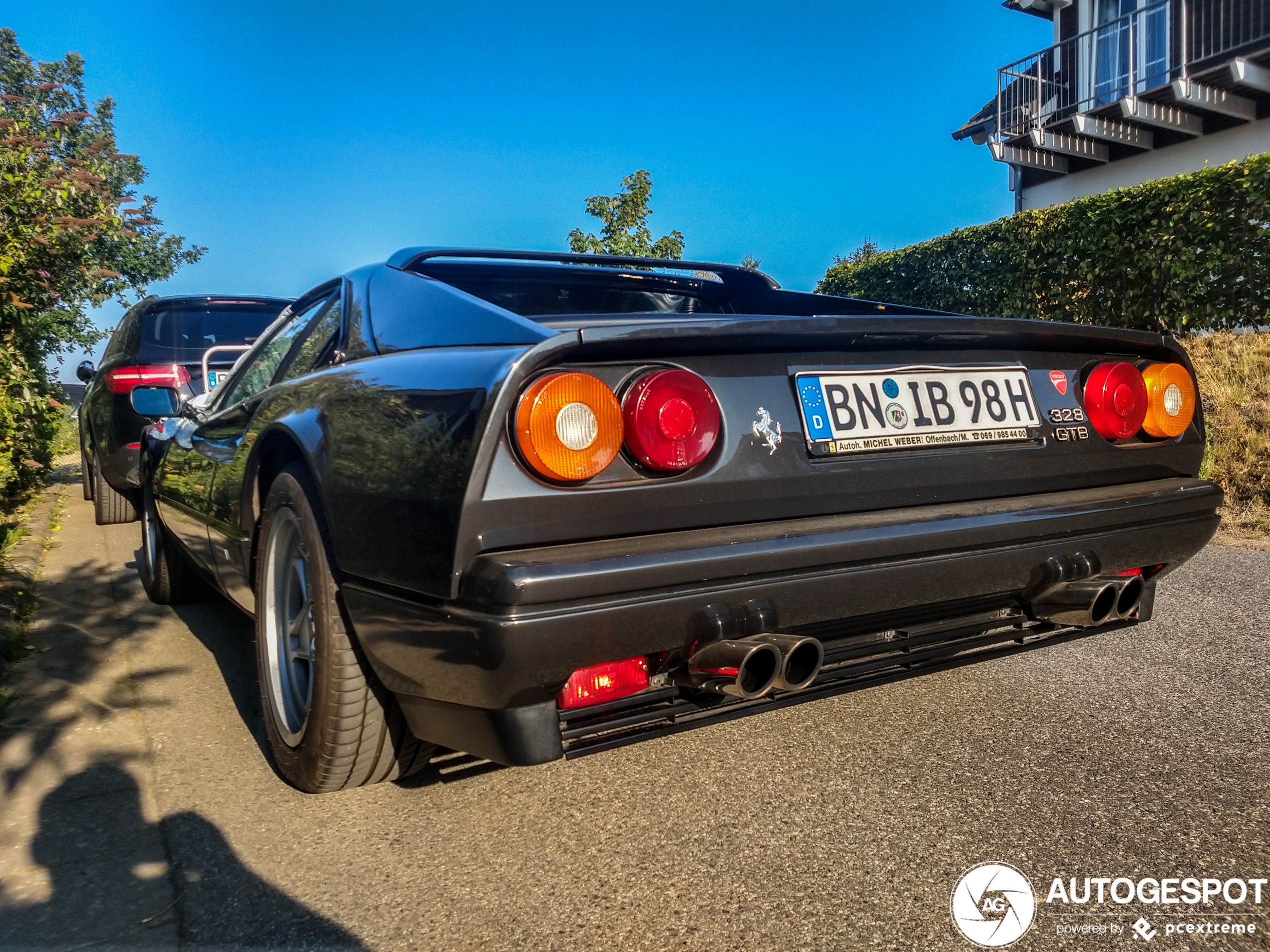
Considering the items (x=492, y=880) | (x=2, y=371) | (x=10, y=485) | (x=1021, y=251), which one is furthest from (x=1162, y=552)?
(x=1021, y=251)

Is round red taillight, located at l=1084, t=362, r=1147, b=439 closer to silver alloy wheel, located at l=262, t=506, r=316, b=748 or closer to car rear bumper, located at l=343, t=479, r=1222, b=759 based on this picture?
car rear bumper, located at l=343, t=479, r=1222, b=759

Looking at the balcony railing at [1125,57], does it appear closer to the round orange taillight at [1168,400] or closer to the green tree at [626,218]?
the green tree at [626,218]

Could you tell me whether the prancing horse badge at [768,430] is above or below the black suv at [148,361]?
below

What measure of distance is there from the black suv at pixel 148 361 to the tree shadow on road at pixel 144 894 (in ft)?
13.1

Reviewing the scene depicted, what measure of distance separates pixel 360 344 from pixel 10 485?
573 cm

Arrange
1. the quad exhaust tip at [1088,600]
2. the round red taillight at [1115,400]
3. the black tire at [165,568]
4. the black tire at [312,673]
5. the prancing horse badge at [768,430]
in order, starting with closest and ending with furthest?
the prancing horse badge at [768,430] < the black tire at [312,673] < the quad exhaust tip at [1088,600] < the round red taillight at [1115,400] < the black tire at [165,568]

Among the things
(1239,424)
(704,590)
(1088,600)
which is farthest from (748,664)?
(1239,424)

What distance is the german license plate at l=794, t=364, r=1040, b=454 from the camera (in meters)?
1.95

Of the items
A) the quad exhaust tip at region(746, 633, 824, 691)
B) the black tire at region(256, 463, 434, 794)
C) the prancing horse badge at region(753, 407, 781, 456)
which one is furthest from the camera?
the black tire at region(256, 463, 434, 794)

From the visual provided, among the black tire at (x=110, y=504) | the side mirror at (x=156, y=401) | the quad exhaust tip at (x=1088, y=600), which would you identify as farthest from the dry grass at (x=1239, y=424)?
the black tire at (x=110, y=504)

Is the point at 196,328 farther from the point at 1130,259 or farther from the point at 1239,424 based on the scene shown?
the point at 1130,259

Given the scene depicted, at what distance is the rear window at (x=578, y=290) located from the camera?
274 centimetres

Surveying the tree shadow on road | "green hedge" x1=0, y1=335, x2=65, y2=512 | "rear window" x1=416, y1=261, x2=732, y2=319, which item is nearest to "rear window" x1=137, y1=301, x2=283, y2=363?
"green hedge" x1=0, y1=335, x2=65, y2=512

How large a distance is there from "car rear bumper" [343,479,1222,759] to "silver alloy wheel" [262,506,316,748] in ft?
1.56
